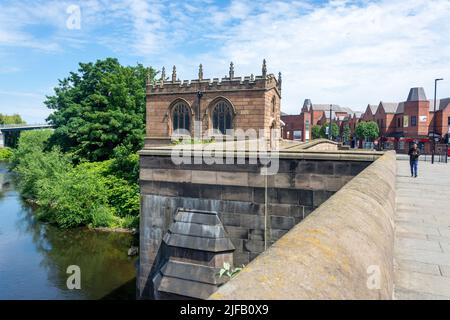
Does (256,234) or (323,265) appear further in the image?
(256,234)

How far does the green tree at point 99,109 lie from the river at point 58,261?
8278 millimetres

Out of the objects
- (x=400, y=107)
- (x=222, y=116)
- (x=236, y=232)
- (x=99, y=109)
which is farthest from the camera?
(x=400, y=107)

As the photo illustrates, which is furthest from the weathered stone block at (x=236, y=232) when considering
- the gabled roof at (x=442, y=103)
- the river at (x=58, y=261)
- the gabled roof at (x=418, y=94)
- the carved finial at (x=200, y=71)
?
the gabled roof at (x=442, y=103)

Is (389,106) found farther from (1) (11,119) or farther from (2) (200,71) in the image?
(1) (11,119)

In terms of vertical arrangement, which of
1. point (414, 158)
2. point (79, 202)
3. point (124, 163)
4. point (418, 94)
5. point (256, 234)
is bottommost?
point (79, 202)

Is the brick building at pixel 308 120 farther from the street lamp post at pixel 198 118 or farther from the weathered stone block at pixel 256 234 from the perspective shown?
the weathered stone block at pixel 256 234

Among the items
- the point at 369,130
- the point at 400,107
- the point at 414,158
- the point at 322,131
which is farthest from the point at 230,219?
the point at 322,131

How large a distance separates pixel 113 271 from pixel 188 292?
9702 mm

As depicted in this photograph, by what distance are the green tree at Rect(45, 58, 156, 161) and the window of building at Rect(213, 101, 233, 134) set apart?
689 cm

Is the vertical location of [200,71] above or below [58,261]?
above

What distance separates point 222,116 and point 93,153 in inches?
471

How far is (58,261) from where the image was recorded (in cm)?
1786

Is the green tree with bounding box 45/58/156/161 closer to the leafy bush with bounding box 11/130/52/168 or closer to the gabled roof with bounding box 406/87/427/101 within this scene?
the leafy bush with bounding box 11/130/52/168
